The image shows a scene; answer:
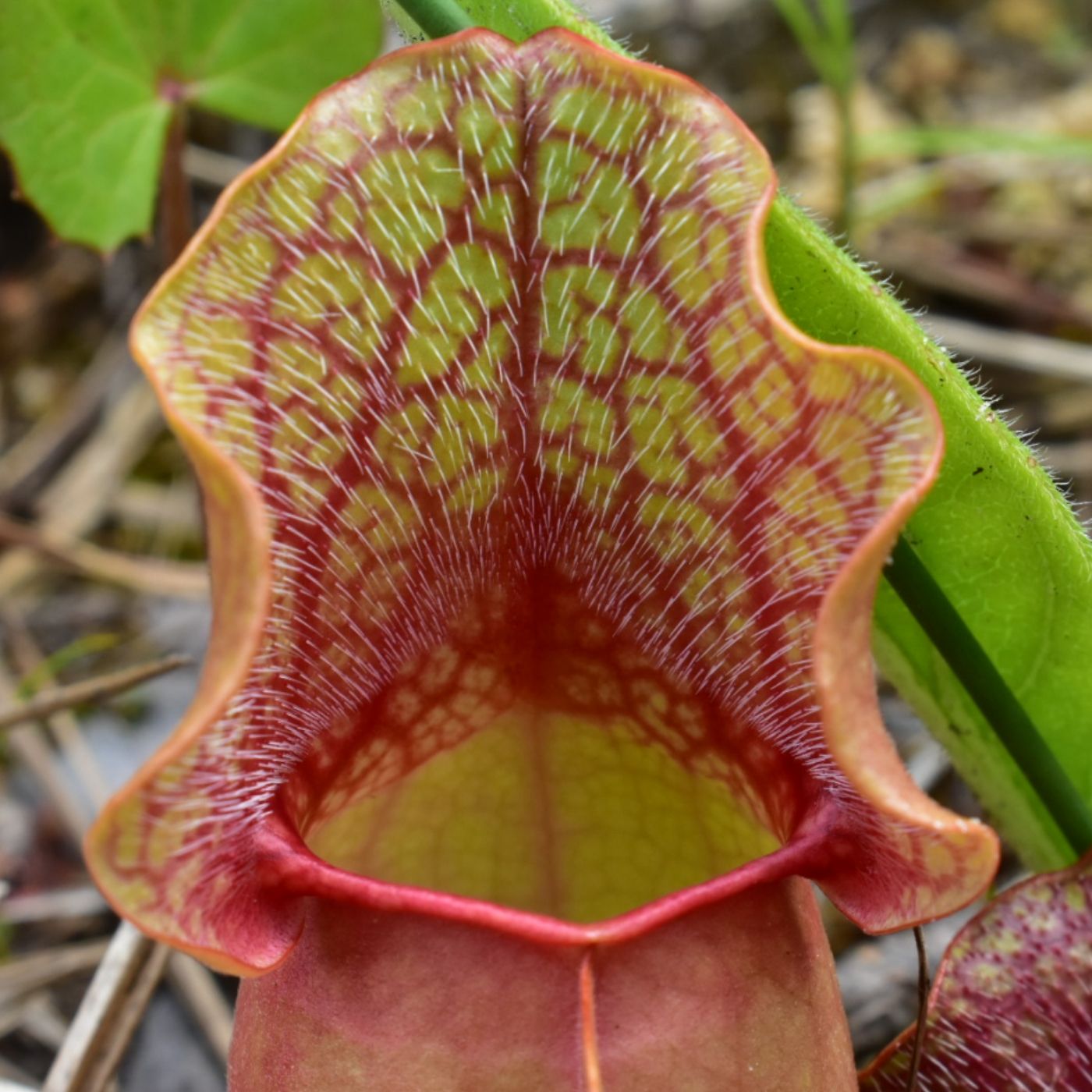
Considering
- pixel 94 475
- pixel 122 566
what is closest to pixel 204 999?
pixel 122 566

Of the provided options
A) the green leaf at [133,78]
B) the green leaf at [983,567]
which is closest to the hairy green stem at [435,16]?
the green leaf at [983,567]

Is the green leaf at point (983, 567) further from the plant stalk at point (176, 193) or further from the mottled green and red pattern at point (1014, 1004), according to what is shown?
the plant stalk at point (176, 193)

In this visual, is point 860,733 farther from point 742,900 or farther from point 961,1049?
point 961,1049

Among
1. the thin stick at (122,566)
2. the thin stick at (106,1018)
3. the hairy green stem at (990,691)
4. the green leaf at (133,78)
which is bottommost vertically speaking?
the thin stick at (122,566)

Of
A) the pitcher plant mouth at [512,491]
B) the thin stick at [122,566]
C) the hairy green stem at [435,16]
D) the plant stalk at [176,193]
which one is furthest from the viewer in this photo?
the thin stick at [122,566]

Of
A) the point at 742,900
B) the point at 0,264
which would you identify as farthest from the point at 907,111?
the point at 742,900

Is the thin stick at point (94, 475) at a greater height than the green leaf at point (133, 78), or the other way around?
the green leaf at point (133, 78)

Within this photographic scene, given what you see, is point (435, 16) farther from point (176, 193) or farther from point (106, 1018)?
point (106, 1018)

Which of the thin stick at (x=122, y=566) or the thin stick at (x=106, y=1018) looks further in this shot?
the thin stick at (x=122, y=566)
